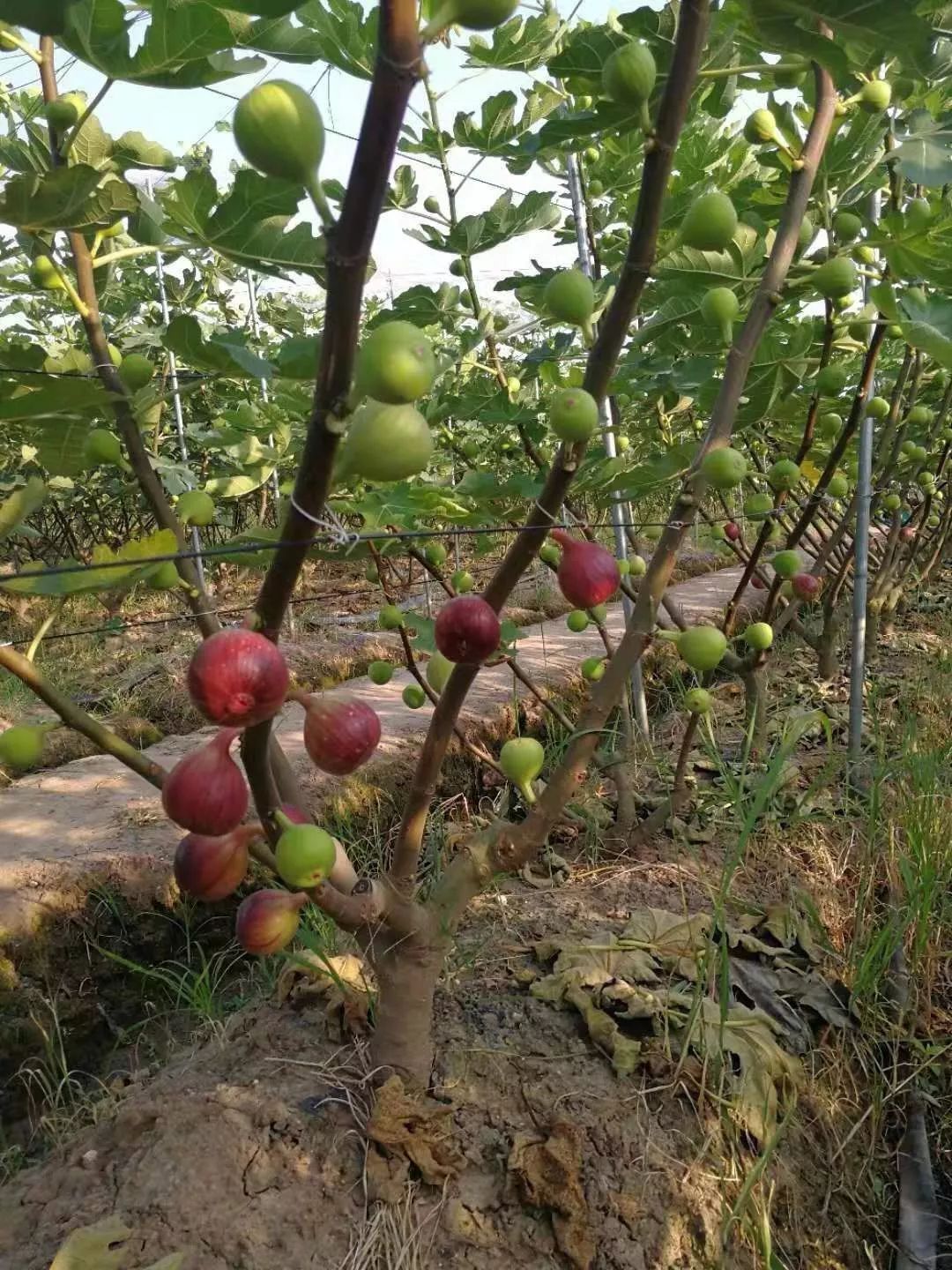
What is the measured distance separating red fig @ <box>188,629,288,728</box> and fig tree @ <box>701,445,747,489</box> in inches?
25.1

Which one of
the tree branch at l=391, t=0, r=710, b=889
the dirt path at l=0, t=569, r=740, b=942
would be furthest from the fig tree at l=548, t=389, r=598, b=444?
the dirt path at l=0, t=569, r=740, b=942

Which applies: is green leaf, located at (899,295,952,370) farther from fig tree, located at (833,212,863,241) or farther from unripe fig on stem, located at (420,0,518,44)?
unripe fig on stem, located at (420,0,518,44)

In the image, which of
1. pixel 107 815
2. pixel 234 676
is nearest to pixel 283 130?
pixel 234 676

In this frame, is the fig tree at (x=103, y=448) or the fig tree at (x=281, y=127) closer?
the fig tree at (x=281, y=127)

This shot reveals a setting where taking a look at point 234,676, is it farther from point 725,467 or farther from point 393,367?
point 725,467

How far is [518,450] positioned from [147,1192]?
7.35 ft

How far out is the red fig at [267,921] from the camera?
3.16 ft

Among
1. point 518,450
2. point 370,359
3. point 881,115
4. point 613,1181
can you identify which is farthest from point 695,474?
point 518,450

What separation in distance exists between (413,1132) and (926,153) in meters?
1.70

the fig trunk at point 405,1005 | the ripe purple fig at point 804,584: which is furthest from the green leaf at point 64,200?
the ripe purple fig at point 804,584

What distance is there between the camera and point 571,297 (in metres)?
0.99

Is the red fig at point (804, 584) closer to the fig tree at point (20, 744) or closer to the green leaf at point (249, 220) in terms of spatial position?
the green leaf at point (249, 220)

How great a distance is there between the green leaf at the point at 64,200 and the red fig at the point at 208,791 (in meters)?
0.65

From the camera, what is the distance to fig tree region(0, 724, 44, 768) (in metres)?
0.90
